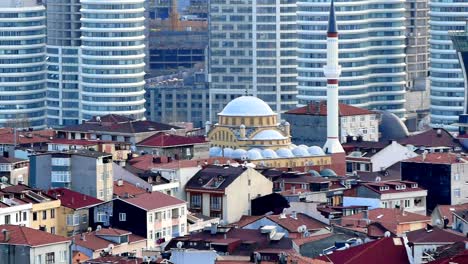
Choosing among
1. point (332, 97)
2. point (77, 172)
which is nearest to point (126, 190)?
point (77, 172)

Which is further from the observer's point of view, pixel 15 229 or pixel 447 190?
pixel 447 190

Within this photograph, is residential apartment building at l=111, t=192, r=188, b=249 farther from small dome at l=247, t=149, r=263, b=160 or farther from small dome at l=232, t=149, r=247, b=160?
small dome at l=247, t=149, r=263, b=160

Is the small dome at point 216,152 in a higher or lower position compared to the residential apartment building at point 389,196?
lower

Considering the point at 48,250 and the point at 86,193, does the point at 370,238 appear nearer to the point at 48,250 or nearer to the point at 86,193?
the point at 48,250

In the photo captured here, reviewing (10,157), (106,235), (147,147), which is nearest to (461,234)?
(106,235)

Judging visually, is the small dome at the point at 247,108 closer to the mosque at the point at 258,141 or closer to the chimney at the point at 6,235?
the mosque at the point at 258,141

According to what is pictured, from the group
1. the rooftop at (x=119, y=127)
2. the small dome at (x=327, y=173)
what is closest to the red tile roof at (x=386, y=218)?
the small dome at (x=327, y=173)
